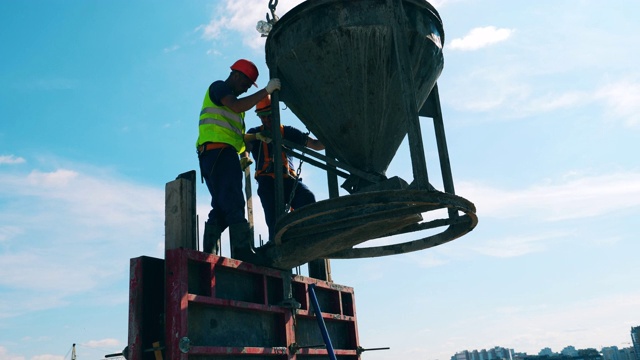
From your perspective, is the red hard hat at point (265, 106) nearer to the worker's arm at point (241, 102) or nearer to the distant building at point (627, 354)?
the worker's arm at point (241, 102)

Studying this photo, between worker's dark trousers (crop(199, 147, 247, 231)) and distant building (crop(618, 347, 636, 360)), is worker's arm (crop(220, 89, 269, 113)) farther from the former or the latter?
distant building (crop(618, 347, 636, 360))

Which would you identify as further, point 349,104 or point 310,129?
point 310,129

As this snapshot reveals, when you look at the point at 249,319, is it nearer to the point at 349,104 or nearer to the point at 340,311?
the point at 340,311

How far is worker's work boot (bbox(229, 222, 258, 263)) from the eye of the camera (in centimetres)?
569

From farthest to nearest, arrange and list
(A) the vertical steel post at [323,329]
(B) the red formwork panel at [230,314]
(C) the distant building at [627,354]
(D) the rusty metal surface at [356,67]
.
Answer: (C) the distant building at [627,354] → (D) the rusty metal surface at [356,67] → (A) the vertical steel post at [323,329] → (B) the red formwork panel at [230,314]

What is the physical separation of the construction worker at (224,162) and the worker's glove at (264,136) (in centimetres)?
56

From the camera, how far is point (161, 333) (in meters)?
4.52

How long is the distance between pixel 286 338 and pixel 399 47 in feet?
9.88

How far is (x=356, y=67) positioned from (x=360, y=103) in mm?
369

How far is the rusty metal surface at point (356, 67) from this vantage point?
5562 millimetres

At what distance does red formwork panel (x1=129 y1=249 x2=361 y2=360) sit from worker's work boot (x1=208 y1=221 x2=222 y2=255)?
0.62 meters

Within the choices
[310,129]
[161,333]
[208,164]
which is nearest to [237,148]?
[208,164]

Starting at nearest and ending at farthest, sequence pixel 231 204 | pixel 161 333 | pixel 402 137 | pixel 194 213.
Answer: pixel 161 333
pixel 194 213
pixel 231 204
pixel 402 137

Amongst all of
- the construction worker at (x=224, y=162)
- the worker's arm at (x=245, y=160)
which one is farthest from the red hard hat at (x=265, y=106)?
the construction worker at (x=224, y=162)
